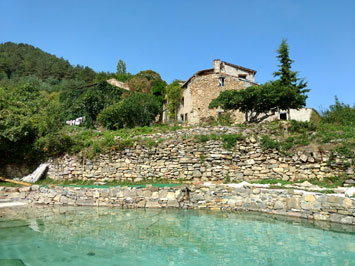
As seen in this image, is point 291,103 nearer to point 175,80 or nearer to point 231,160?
point 231,160

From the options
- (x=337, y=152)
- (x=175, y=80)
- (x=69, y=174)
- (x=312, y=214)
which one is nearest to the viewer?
(x=312, y=214)

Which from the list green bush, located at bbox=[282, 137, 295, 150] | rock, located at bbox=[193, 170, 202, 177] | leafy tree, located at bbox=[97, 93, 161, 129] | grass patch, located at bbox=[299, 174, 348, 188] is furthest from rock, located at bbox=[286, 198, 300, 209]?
leafy tree, located at bbox=[97, 93, 161, 129]

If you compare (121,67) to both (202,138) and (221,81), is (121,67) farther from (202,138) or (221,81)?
(202,138)

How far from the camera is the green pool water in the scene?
17.3 ft

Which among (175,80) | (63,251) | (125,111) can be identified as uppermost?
(175,80)

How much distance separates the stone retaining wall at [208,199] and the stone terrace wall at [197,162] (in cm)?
318

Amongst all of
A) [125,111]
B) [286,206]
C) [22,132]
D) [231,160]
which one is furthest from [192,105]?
[286,206]

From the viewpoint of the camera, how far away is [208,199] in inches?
396

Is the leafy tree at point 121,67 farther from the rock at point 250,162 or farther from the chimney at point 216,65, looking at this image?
the rock at point 250,162

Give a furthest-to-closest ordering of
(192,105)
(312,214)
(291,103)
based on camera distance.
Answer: (192,105), (291,103), (312,214)

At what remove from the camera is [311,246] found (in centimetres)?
600

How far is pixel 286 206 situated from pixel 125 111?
17.8 m

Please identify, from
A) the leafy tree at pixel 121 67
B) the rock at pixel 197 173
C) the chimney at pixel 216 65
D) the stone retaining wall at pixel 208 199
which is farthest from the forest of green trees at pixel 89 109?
the leafy tree at pixel 121 67

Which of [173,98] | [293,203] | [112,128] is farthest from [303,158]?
[173,98]
